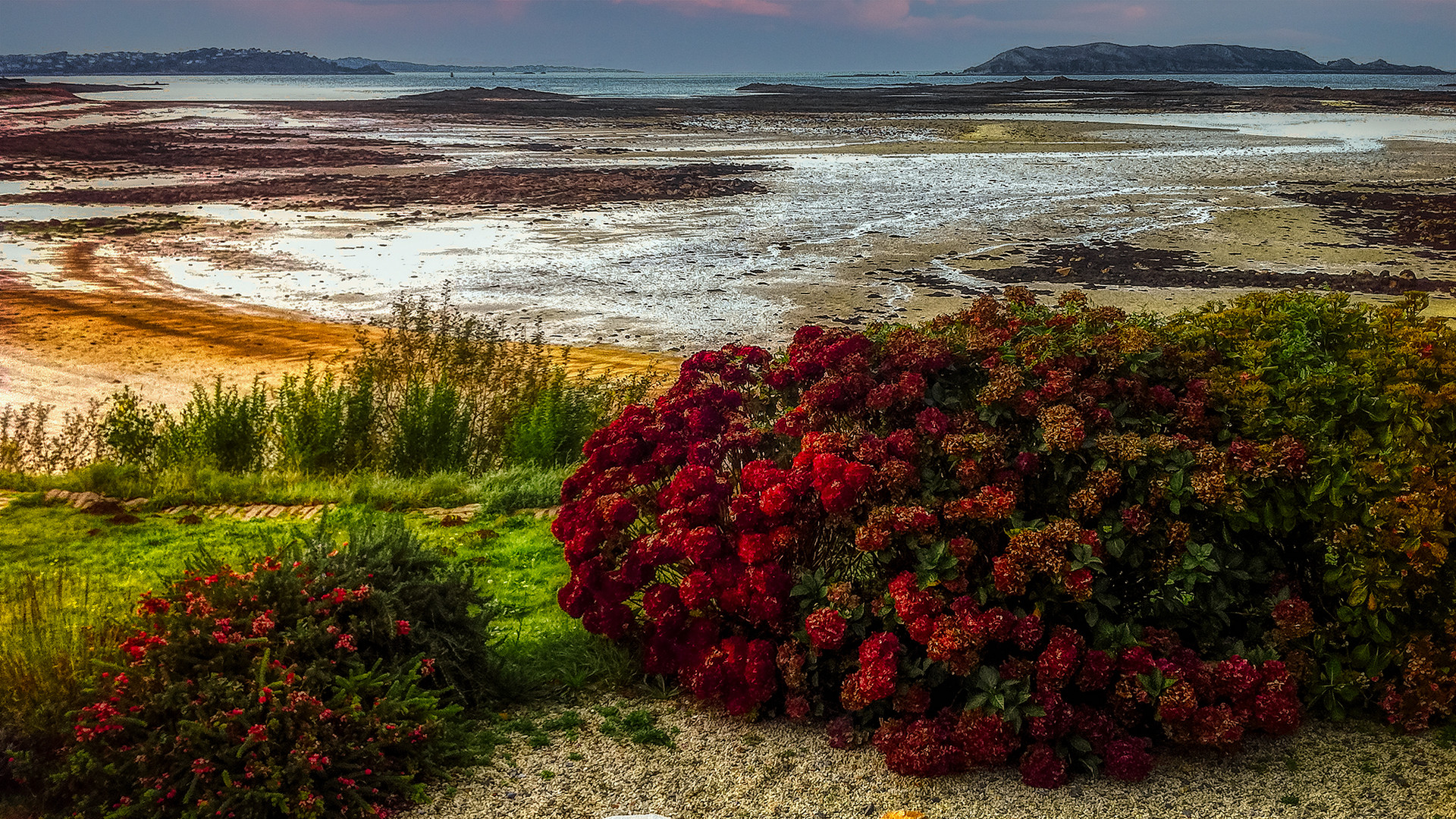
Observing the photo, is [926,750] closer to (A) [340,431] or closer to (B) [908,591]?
(B) [908,591]

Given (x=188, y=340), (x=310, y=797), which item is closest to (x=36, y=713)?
(x=310, y=797)

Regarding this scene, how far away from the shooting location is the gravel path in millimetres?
3547

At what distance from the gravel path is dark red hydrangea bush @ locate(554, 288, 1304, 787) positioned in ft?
0.36

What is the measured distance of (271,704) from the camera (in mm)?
3418

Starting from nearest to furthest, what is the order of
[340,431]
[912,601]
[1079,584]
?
[1079,584]
[912,601]
[340,431]

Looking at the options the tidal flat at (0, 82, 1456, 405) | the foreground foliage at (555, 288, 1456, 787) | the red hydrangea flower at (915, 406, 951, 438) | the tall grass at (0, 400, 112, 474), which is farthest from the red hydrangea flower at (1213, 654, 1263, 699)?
the tidal flat at (0, 82, 1456, 405)

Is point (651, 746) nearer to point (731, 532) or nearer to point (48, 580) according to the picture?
point (731, 532)

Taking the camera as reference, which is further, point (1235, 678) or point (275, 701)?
point (1235, 678)

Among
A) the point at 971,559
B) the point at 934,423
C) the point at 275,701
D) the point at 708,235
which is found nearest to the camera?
the point at 275,701

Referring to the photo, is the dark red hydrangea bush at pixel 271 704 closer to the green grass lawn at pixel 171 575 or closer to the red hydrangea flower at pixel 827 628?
the green grass lawn at pixel 171 575

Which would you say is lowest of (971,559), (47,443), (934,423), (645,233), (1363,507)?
(47,443)

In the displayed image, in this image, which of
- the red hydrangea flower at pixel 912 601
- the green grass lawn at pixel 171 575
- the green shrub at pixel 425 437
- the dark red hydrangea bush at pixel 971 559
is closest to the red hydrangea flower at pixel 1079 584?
the dark red hydrangea bush at pixel 971 559

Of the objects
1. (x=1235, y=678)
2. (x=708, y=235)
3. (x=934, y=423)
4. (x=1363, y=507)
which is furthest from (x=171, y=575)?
(x=708, y=235)

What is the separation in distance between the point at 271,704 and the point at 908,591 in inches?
85.8
